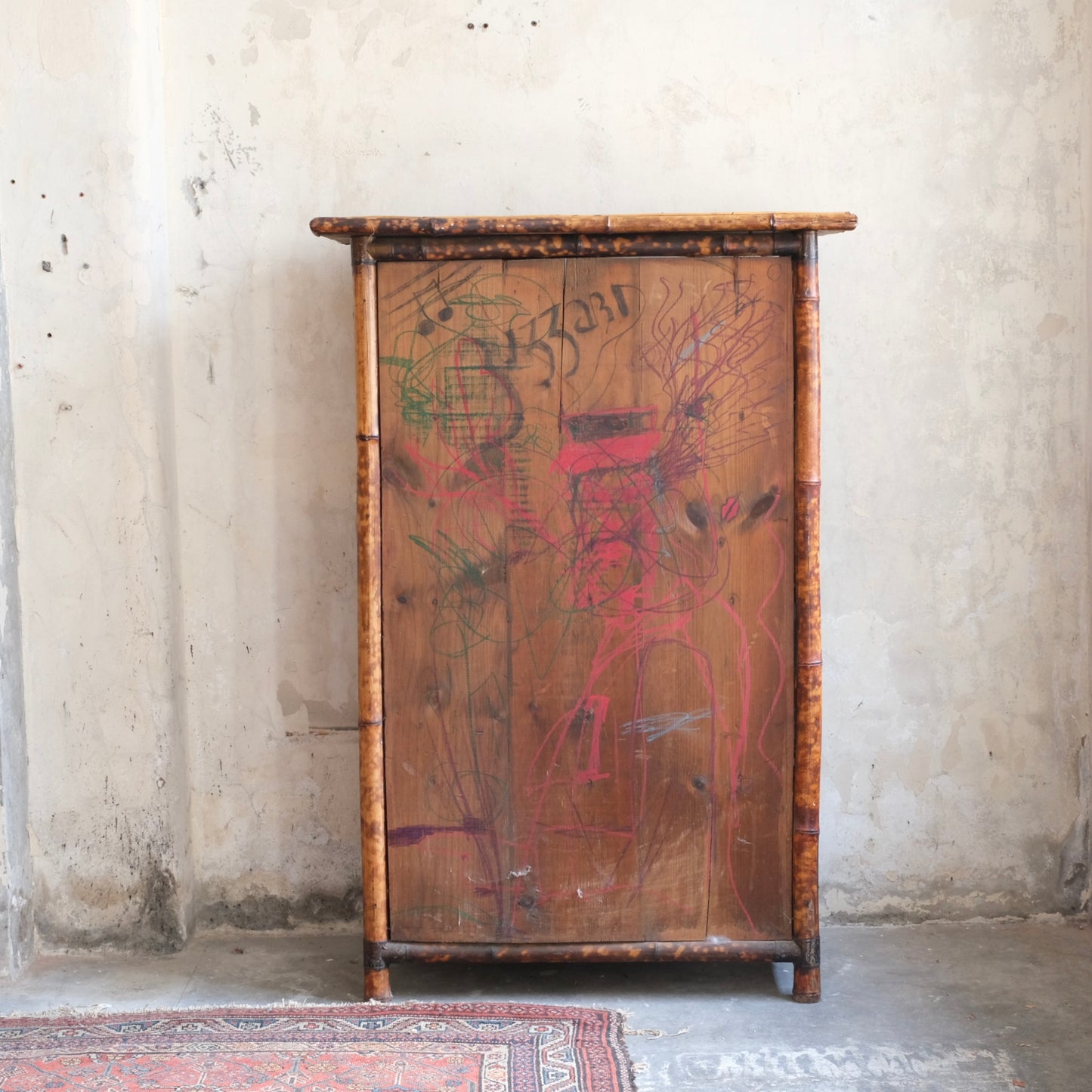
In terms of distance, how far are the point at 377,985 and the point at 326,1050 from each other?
216 mm

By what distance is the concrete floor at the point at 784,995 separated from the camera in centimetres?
227

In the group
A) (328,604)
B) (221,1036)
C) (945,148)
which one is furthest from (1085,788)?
(221,1036)

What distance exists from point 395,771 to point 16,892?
1.09 meters

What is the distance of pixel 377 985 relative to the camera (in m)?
2.52

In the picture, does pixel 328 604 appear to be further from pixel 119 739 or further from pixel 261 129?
pixel 261 129

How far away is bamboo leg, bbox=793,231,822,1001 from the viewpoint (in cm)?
236

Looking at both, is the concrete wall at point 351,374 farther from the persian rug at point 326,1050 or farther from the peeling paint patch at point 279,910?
the persian rug at point 326,1050

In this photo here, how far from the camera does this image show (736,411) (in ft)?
7.88

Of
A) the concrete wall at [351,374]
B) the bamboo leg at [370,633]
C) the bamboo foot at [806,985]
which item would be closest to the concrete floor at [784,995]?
the bamboo foot at [806,985]

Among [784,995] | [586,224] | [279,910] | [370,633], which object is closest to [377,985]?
[279,910]

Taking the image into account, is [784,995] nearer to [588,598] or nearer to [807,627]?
[807,627]

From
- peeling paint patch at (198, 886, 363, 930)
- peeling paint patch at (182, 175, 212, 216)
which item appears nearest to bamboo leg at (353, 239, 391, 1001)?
peeling paint patch at (198, 886, 363, 930)

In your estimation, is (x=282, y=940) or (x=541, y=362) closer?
(x=541, y=362)

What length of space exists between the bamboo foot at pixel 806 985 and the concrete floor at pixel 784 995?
3 centimetres
